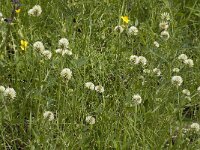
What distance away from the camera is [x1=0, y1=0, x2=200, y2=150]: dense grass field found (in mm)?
2090

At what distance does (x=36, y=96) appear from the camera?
2.13 meters

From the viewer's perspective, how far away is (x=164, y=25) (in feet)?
9.52

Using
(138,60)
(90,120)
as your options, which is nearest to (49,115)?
(90,120)

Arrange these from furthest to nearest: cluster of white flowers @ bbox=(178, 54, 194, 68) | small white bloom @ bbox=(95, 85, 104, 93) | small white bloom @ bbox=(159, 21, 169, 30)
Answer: small white bloom @ bbox=(159, 21, 169, 30), cluster of white flowers @ bbox=(178, 54, 194, 68), small white bloom @ bbox=(95, 85, 104, 93)

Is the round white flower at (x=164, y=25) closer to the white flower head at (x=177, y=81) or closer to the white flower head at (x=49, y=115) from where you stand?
the white flower head at (x=177, y=81)

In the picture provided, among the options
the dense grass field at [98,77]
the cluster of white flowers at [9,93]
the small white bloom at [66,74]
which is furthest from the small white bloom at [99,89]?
the cluster of white flowers at [9,93]

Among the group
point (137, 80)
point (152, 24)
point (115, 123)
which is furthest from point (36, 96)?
point (152, 24)

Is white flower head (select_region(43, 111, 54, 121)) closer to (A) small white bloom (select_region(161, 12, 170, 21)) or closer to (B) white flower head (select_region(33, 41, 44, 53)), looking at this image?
(B) white flower head (select_region(33, 41, 44, 53))

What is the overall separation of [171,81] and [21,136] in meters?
0.74

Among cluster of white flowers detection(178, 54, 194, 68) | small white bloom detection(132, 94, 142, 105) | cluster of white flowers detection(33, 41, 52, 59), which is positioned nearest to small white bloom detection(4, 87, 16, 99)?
cluster of white flowers detection(33, 41, 52, 59)

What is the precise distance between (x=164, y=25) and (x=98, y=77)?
0.62 m

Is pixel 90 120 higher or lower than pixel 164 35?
lower

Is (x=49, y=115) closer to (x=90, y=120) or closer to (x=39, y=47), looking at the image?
(x=90, y=120)

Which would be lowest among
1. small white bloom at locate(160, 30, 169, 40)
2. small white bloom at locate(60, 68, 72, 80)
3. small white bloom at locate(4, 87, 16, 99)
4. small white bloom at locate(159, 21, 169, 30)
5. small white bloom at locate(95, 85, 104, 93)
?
small white bloom at locate(4, 87, 16, 99)
